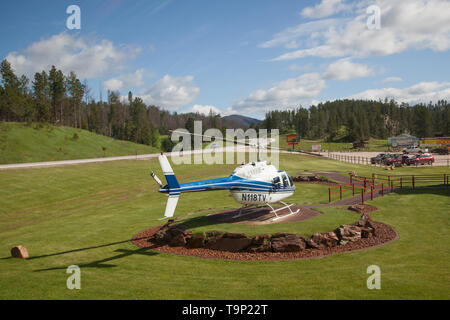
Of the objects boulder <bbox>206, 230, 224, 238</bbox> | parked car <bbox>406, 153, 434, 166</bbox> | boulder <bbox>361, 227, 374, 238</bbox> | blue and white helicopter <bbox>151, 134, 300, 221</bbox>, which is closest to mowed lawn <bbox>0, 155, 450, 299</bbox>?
boulder <bbox>206, 230, 224, 238</bbox>

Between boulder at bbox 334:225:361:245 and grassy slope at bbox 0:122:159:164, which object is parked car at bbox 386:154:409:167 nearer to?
boulder at bbox 334:225:361:245

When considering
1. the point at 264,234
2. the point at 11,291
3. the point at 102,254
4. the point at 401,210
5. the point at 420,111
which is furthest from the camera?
the point at 420,111

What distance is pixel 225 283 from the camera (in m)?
11.6

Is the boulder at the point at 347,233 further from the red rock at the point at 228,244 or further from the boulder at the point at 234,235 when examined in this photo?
the boulder at the point at 234,235

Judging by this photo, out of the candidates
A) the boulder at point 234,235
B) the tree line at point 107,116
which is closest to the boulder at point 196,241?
the boulder at point 234,235

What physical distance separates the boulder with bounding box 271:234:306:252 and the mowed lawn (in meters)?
0.92

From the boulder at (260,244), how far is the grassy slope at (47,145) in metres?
62.0

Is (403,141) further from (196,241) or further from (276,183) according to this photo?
(196,241)

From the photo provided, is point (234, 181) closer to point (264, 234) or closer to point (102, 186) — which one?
point (264, 234)

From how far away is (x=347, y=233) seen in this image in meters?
15.3

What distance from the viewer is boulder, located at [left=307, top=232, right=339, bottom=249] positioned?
14609 millimetres

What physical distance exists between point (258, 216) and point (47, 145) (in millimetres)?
71327

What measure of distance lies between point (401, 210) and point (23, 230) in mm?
28404
